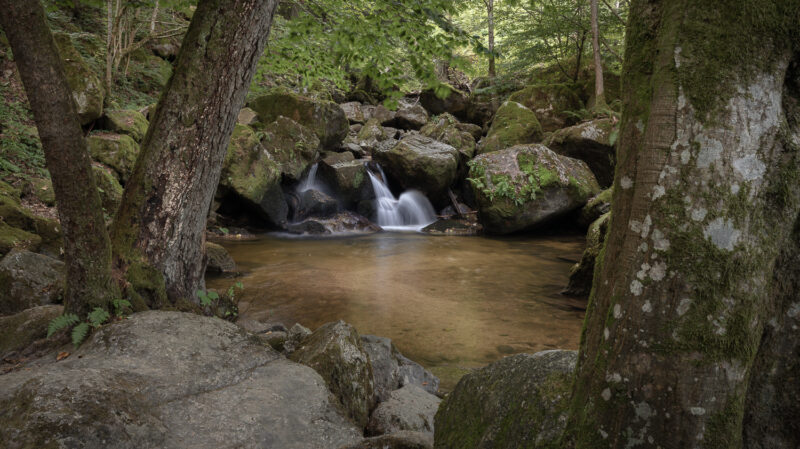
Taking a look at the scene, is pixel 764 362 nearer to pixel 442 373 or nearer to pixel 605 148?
pixel 442 373

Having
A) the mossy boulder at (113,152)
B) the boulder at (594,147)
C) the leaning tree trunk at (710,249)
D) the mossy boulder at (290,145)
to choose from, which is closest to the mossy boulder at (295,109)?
the mossy boulder at (290,145)

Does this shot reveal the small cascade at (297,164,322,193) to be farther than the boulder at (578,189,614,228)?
Yes

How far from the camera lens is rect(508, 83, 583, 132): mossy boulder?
17.1 metres

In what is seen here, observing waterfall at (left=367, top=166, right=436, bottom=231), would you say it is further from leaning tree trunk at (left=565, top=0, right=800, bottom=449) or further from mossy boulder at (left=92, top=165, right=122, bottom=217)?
leaning tree trunk at (left=565, top=0, right=800, bottom=449)

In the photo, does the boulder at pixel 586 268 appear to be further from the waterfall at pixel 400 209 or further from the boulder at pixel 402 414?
the waterfall at pixel 400 209

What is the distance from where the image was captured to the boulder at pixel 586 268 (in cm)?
678

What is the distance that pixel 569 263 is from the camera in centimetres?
927

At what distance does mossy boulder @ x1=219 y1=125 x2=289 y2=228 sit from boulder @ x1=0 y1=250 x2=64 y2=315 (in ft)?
20.1

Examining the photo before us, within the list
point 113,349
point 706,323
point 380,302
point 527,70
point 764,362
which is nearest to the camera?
point 706,323

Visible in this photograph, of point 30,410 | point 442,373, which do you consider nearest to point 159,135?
point 30,410

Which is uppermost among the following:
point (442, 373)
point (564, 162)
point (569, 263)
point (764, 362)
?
point (564, 162)

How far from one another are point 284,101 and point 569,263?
31.7 feet

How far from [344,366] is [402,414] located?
0.54 metres

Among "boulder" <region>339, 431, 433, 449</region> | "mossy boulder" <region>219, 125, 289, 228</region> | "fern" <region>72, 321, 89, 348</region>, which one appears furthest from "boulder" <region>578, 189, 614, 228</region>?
"fern" <region>72, 321, 89, 348</region>
